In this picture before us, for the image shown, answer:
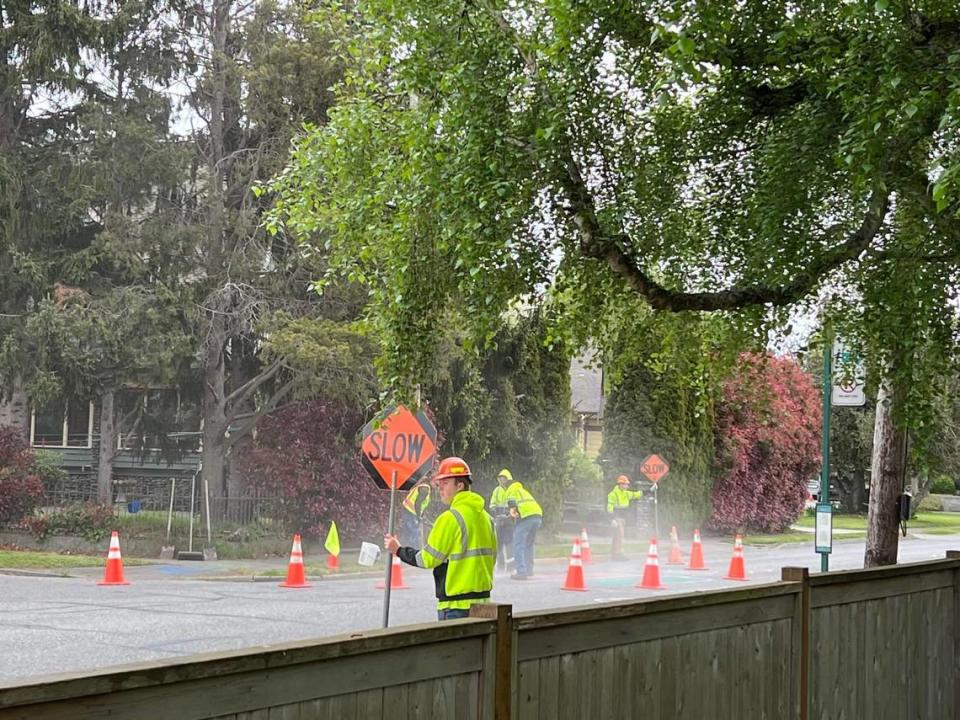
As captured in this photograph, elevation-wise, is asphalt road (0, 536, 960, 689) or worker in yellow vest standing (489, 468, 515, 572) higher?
worker in yellow vest standing (489, 468, 515, 572)

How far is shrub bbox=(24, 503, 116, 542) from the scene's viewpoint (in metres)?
26.4

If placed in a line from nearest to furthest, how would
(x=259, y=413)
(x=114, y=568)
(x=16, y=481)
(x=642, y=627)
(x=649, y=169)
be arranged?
(x=642, y=627) < (x=649, y=169) < (x=114, y=568) < (x=16, y=481) < (x=259, y=413)

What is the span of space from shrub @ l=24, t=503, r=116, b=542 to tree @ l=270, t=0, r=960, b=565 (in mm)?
18503

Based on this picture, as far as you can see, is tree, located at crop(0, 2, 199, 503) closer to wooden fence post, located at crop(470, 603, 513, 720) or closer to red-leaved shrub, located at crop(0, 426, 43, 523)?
red-leaved shrub, located at crop(0, 426, 43, 523)

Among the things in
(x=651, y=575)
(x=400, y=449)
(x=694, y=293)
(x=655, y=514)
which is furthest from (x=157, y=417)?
(x=694, y=293)

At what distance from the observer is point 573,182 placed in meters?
8.41

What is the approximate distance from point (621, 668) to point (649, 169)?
4522 millimetres

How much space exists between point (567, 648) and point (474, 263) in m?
3.27

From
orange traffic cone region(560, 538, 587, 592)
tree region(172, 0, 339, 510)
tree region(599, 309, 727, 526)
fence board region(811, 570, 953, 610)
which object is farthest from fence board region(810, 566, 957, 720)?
tree region(599, 309, 727, 526)

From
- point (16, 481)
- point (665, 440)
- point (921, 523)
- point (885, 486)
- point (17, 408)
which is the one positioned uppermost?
point (17, 408)

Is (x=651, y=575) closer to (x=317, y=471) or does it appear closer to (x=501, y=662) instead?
(x=317, y=471)

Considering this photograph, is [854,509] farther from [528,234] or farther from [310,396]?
[528,234]

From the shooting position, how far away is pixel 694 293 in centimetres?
935

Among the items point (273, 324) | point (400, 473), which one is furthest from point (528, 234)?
point (273, 324)
